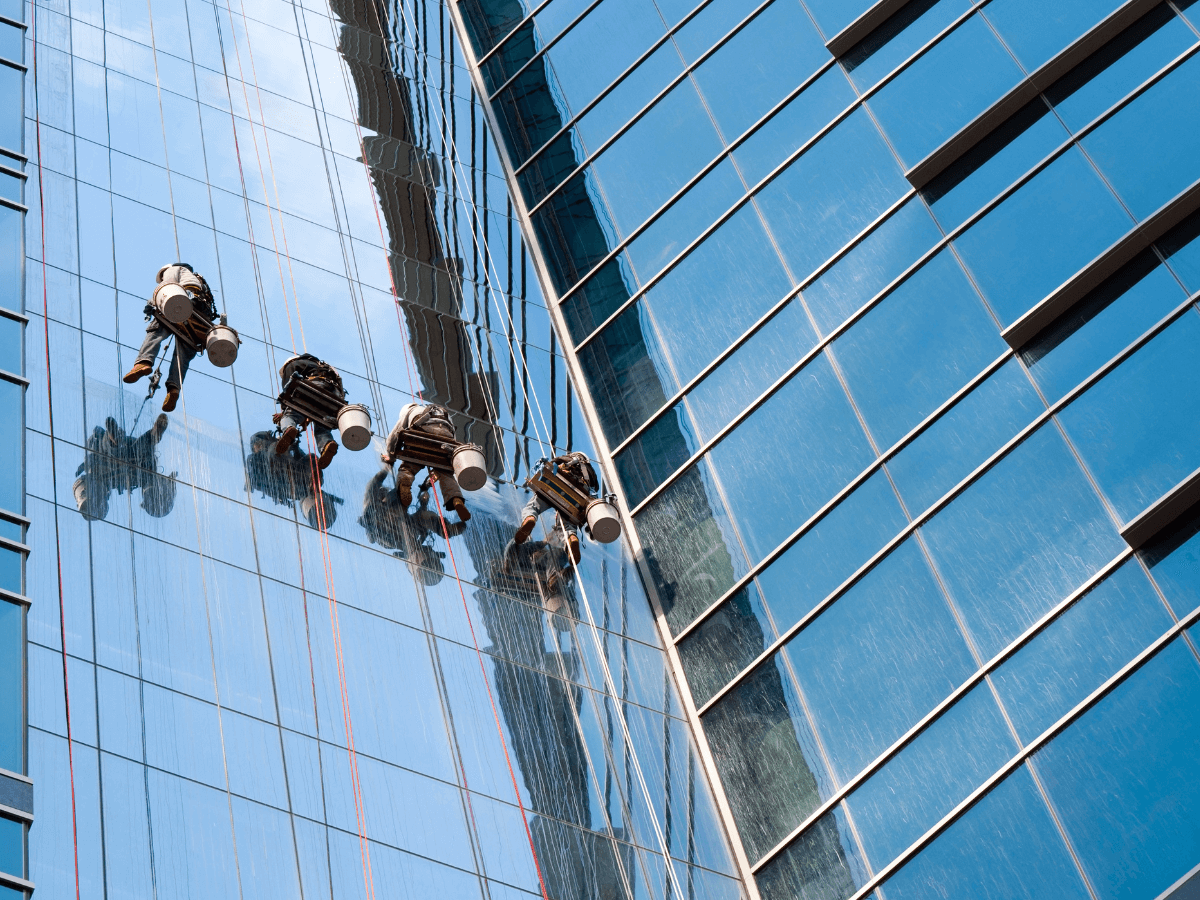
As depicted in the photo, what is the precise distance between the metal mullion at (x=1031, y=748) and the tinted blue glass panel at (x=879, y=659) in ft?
3.91

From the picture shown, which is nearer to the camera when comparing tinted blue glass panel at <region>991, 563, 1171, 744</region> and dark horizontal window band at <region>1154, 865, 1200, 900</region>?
dark horizontal window band at <region>1154, 865, 1200, 900</region>

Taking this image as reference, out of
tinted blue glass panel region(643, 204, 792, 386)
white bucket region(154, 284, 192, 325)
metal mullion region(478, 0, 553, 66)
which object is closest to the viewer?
white bucket region(154, 284, 192, 325)

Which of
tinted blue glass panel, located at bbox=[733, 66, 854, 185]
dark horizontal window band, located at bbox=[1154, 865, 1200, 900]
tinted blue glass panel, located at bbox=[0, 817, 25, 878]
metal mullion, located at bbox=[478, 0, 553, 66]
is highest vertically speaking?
metal mullion, located at bbox=[478, 0, 553, 66]

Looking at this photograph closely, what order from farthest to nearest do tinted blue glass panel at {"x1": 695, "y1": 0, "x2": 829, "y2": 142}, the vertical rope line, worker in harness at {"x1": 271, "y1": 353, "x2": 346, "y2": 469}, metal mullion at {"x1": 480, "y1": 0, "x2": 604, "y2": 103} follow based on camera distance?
metal mullion at {"x1": 480, "y1": 0, "x2": 604, "y2": 103} < tinted blue glass panel at {"x1": 695, "y1": 0, "x2": 829, "y2": 142} < worker in harness at {"x1": 271, "y1": 353, "x2": 346, "y2": 469} < the vertical rope line

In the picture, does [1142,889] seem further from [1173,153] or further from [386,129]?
[386,129]

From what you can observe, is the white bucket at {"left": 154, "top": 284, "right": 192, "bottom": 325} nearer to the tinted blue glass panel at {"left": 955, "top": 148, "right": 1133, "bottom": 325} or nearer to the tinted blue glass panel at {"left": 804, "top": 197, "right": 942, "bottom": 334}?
the tinted blue glass panel at {"left": 804, "top": 197, "right": 942, "bottom": 334}

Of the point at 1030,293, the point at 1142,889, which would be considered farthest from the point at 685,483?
the point at 1142,889

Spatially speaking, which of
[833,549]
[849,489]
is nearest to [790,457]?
[849,489]

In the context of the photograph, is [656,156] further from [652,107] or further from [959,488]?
[959,488]

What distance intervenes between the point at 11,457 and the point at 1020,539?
433 inches

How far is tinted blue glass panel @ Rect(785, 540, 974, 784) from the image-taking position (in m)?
16.8

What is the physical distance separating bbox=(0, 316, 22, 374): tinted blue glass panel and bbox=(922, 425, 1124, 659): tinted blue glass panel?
1061 centimetres

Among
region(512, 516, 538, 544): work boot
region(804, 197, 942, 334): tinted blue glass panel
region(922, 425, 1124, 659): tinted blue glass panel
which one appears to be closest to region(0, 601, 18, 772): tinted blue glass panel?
region(512, 516, 538, 544): work boot

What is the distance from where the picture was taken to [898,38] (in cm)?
2162
